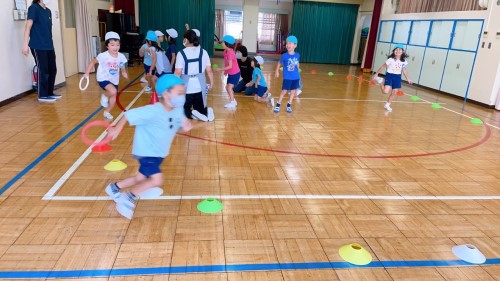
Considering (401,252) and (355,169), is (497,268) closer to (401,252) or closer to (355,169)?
(401,252)

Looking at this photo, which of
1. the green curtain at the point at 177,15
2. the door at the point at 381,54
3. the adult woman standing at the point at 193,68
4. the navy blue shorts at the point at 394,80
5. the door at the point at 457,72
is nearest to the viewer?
the adult woman standing at the point at 193,68

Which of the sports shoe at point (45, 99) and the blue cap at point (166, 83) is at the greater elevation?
the blue cap at point (166, 83)

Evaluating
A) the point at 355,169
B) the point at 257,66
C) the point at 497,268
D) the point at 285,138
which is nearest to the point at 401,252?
the point at 497,268

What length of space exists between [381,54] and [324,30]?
4814 millimetres

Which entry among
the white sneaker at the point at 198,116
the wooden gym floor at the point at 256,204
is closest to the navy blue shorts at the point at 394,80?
the wooden gym floor at the point at 256,204

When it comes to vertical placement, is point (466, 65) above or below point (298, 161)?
above

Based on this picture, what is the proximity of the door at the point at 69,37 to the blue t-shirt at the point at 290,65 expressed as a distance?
603 cm

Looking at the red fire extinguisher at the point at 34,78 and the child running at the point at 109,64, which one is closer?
the child running at the point at 109,64

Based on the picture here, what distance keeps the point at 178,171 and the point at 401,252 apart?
232 cm

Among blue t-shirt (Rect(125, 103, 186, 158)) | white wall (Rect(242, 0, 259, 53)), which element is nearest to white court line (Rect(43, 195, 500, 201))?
blue t-shirt (Rect(125, 103, 186, 158))

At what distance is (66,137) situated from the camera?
483cm

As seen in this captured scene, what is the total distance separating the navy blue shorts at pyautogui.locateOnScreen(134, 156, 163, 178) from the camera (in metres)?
Answer: 2.87

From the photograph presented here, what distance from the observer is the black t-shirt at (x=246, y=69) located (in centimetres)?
841

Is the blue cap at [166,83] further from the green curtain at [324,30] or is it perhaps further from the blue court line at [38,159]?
the green curtain at [324,30]
